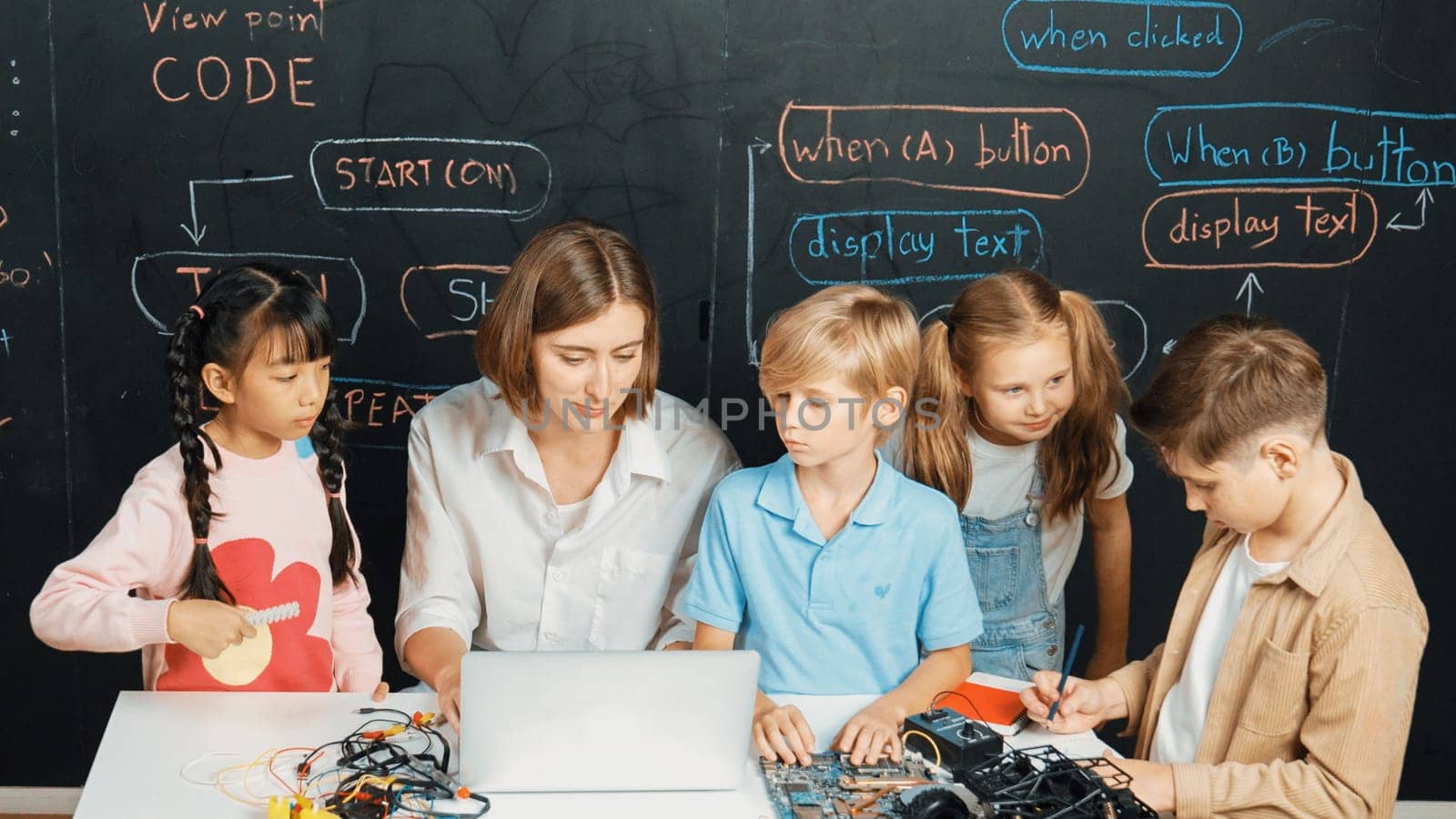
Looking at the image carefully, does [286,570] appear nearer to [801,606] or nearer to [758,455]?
[801,606]

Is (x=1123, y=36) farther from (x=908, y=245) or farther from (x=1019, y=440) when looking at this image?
(x=1019, y=440)

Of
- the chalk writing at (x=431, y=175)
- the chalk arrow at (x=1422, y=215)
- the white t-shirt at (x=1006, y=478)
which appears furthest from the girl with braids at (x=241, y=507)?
the chalk arrow at (x=1422, y=215)

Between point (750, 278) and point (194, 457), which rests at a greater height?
point (750, 278)

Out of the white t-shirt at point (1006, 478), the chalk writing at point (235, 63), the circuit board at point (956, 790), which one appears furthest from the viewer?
the chalk writing at point (235, 63)

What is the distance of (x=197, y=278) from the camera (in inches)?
108

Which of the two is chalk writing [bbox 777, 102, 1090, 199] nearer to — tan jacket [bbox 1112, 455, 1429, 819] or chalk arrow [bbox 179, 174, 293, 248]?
chalk arrow [bbox 179, 174, 293, 248]

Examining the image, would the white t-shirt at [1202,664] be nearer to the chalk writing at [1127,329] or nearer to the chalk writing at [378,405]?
the chalk writing at [1127,329]

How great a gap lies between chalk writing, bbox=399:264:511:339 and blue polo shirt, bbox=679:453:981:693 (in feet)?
3.44

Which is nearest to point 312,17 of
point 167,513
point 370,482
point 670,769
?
point 370,482

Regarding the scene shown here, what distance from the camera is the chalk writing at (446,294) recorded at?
9.05 ft

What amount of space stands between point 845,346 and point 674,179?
0.98 metres

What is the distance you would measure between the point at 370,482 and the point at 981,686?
60.2 inches

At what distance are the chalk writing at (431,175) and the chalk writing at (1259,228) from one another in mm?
1391

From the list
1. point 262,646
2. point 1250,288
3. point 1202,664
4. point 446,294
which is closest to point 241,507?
point 262,646
